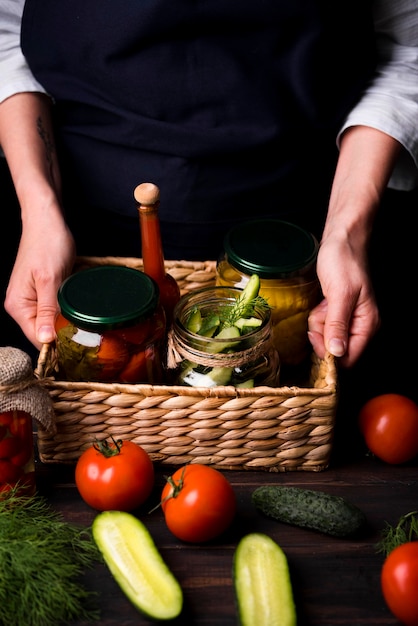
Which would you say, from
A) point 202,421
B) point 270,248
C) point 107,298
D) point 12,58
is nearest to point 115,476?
point 202,421

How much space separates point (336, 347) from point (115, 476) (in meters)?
0.40

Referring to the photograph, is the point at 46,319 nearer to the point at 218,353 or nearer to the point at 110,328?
the point at 110,328

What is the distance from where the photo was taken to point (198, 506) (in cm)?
109

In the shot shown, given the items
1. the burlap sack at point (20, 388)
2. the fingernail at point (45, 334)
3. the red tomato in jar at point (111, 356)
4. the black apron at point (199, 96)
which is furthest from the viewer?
the black apron at point (199, 96)

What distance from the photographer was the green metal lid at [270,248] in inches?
52.6

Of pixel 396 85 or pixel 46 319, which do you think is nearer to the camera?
pixel 46 319

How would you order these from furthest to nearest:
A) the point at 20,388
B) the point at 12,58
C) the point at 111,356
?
the point at 12,58
the point at 111,356
the point at 20,388

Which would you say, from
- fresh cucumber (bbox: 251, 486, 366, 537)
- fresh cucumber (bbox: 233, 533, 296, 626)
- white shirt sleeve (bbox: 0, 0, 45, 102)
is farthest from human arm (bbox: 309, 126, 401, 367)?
white shirt sleeve (bbox: 0, 0, 45, 102)

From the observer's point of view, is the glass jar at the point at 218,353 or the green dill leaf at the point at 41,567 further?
the glass jar at the point at 218,353

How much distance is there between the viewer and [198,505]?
42.9 inches

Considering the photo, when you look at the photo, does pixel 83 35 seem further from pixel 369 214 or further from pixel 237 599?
pixel 237 599

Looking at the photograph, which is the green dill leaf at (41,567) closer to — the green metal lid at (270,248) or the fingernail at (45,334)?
the fingernail at (45,334)

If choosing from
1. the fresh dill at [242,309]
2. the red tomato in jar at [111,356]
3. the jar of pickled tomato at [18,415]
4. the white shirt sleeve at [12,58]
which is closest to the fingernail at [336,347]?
the fresh dill at [242,309]

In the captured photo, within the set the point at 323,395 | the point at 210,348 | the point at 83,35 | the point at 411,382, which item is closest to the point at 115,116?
the point at 83,35
